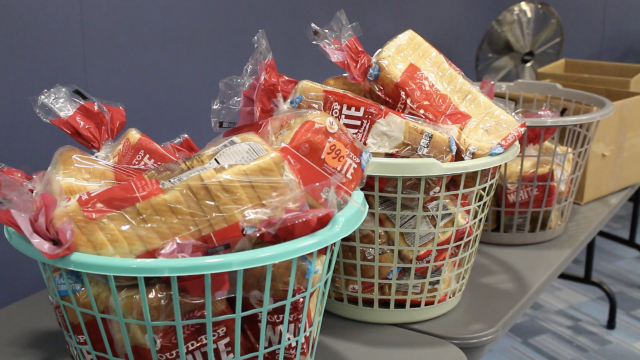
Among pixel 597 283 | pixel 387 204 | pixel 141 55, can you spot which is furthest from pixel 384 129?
pixel 597 283

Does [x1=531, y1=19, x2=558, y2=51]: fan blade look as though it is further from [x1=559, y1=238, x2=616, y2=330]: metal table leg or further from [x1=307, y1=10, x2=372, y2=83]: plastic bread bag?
[x1=307, y1=10, x2=372, y2=83]: plastic bread bag

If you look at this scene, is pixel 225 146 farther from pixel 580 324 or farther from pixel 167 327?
pixel 580 324

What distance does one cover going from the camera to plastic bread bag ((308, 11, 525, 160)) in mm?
767

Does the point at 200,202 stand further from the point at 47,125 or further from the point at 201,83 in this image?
the point at 201,83

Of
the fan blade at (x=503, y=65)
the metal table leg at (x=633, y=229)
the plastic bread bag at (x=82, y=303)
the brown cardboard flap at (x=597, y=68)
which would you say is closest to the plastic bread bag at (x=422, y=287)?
the plastic bread bag at (x=82, y=303)

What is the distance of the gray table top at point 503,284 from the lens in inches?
30.5

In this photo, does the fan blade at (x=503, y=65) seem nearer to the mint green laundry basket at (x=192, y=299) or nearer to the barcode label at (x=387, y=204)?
the barcode label at (x=387, y=204)

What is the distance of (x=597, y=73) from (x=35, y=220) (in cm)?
185

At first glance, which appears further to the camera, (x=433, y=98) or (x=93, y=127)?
(x=433, y=98)

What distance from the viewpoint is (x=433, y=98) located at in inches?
31.1

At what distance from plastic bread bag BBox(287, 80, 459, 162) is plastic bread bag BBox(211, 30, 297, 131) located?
0.17 feet

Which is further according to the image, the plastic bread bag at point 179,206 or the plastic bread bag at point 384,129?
the plastic bread bag at point 384,129

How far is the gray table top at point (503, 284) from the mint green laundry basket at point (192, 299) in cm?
32

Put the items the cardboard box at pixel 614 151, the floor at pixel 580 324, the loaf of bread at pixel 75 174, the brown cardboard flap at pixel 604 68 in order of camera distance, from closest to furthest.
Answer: the loaf of bread at pixel 75 174 < the cardboard box at pixel 614 151 < the brown cardboard flap at pixel 604 68 < the floor at pixel 580 324
